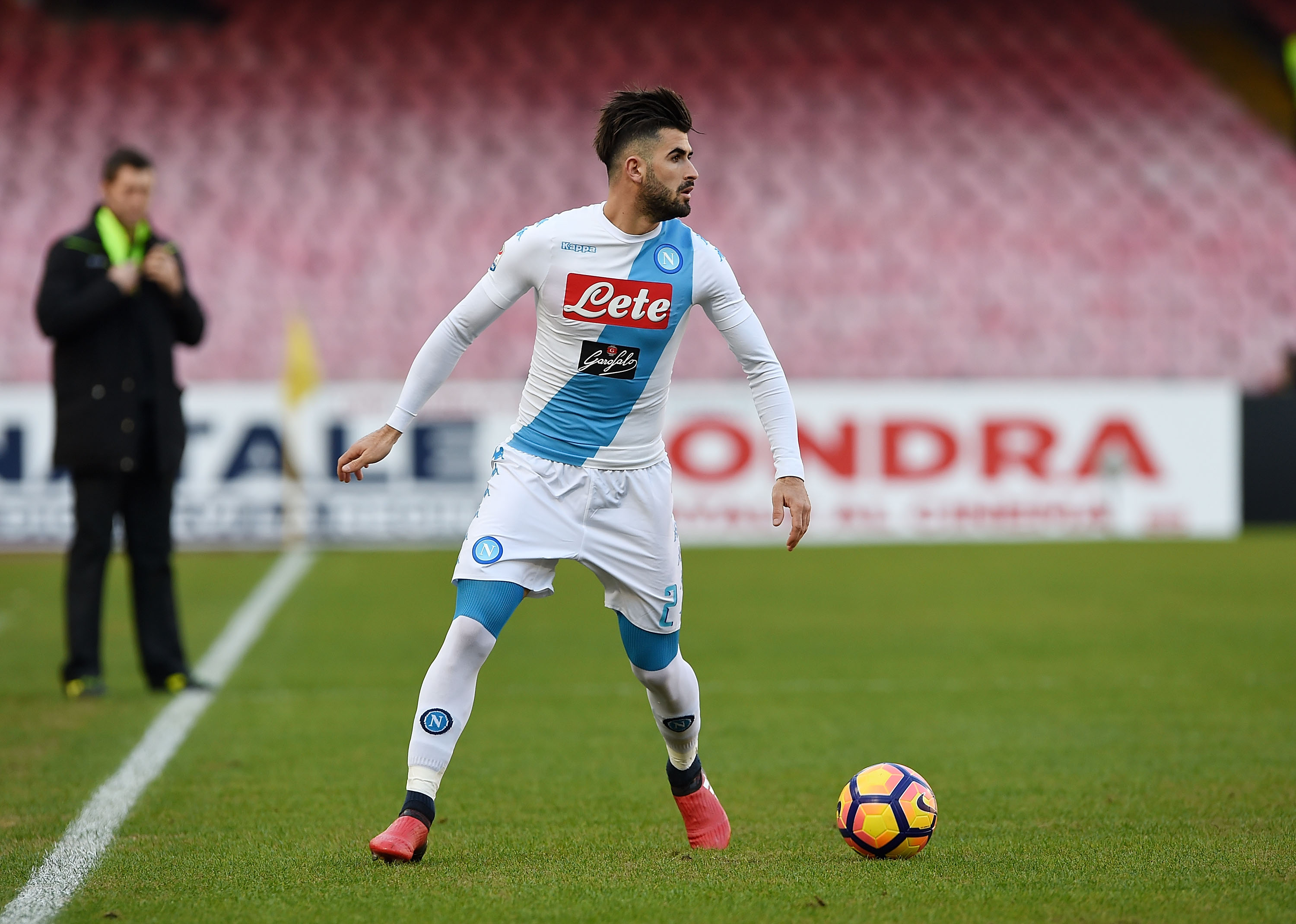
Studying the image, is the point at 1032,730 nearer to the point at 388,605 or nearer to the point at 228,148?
the point at 388,605

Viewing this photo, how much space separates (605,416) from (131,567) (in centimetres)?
352

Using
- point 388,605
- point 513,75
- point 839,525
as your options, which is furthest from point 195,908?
point 513,75

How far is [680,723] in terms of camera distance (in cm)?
425

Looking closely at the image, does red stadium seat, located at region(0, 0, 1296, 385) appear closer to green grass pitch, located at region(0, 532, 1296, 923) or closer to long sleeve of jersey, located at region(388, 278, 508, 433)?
green grass pitch, located at region(0, 532, 1296, 923)

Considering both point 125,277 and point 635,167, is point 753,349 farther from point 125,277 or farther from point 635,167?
point 125,277

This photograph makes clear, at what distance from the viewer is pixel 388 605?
10.0 meters

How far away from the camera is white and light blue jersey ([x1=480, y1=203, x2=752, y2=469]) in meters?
4.04

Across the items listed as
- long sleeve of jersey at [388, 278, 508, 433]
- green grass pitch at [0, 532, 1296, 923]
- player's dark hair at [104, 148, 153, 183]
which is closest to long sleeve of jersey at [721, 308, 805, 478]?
long sleeve of jersey at [388, 278, 508, 433]

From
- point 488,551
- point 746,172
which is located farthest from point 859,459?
point 488,551

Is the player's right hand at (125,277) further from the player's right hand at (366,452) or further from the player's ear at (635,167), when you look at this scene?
the player's ear at (635,167)

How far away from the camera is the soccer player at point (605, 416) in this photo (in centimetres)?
399

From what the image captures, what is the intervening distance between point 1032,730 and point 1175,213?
47.6 ft

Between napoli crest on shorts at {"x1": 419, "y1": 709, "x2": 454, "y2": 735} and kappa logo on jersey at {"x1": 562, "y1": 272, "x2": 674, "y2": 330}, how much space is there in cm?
103

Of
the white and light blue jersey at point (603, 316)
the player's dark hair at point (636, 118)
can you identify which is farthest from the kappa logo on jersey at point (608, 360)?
the player's dark hair at point (636, 118)
